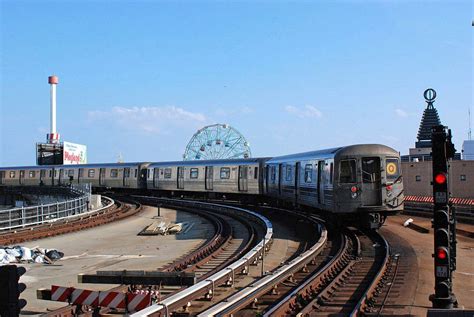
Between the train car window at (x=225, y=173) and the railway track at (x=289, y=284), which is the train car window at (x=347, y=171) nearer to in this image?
the railway track at (x=289, y=284)

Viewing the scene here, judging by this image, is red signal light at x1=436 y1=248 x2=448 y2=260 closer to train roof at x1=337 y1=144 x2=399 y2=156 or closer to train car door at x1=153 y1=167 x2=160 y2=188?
train roof at x1=337 y1=144 x2=399 y2=156

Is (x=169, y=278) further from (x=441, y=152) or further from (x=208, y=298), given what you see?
(x=441, y=152)

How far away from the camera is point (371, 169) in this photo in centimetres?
1848

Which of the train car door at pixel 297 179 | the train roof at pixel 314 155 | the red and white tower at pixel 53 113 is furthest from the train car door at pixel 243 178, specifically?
the red and white tower at pixel 53 113

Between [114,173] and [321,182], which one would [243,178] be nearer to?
[321,182]

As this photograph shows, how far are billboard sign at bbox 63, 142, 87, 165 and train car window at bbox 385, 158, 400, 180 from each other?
225ft

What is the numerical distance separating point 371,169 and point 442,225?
996cm

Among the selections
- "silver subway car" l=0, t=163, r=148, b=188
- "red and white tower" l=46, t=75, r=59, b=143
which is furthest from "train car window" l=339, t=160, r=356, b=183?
"red and white tower" l=46, t=75, r=59, b=143

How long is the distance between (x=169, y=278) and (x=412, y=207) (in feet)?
93.5

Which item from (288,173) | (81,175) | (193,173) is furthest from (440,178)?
(81,175)

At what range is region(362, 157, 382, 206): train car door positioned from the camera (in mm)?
18203

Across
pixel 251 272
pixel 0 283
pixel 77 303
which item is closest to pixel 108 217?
pixel 251 272

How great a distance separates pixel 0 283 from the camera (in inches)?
179

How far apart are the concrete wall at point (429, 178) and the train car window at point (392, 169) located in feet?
88.0
